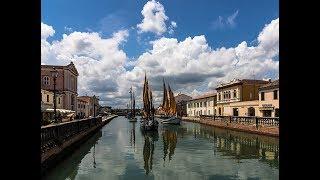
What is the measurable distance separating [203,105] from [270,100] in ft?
141

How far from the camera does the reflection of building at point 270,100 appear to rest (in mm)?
47688

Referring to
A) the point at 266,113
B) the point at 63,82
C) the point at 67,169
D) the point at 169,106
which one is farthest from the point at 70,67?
the point at 67,169

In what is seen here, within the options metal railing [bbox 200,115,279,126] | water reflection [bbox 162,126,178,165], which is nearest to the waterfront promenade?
metal railing [bbox 200,115,279,126]

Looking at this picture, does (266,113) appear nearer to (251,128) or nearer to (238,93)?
(251,128)

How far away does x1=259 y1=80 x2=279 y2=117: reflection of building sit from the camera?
4769cm

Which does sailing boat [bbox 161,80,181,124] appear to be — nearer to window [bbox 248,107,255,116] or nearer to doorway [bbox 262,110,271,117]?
window [bbox 248,107,255,116]

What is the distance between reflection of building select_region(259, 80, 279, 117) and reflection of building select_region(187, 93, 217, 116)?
96.5 ft

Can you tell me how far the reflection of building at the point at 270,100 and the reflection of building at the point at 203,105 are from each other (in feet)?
96.5

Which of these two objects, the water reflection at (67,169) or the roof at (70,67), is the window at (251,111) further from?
the roof at (70,67)

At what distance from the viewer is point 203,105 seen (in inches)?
3625
